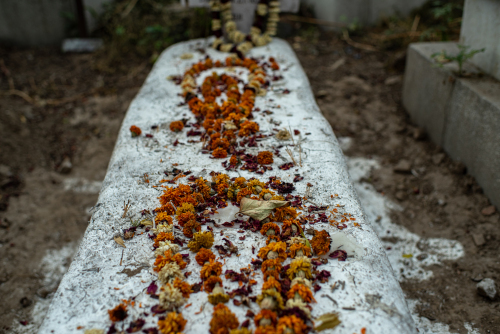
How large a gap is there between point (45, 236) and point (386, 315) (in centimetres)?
262

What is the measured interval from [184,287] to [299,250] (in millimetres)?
464

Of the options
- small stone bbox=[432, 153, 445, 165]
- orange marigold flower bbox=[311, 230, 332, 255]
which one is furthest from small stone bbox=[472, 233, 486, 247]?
orange marigold flower bbox=[311, 230, 332, 255]

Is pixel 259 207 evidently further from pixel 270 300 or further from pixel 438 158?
pixel 438 158

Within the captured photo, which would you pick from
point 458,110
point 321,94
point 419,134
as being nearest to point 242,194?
point 458,110

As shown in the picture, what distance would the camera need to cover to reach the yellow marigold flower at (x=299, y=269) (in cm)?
142

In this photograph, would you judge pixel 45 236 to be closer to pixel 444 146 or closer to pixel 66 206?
pixel 66 206

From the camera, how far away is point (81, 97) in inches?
183

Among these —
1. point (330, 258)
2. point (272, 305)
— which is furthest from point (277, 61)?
point (272, 305)

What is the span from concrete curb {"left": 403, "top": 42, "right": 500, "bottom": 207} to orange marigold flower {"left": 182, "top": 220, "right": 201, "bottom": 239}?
202 centimetres

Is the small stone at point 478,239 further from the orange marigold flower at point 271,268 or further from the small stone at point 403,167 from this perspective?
the orange marigold flower at point 271,268

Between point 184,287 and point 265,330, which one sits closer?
point 265,330

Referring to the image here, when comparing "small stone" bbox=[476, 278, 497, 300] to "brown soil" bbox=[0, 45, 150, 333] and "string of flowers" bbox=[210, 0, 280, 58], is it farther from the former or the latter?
"string of flowers" bbox=[210, 0, 280, 58]

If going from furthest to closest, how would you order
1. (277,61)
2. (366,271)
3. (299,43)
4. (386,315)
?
(299,43) < (277,61) < (366,271) < (386,315)

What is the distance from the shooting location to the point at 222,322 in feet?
4.05
